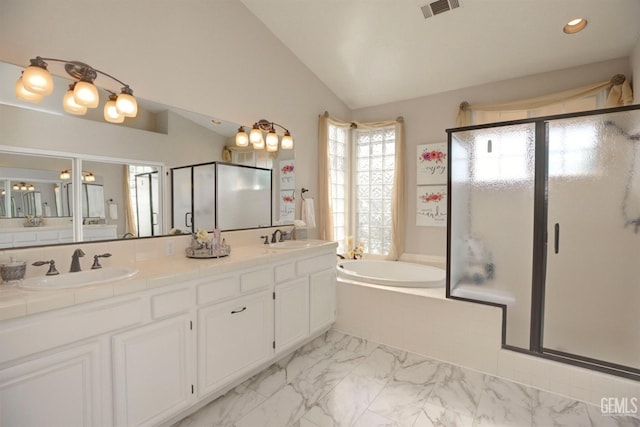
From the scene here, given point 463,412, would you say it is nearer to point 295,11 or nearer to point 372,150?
point 372,150

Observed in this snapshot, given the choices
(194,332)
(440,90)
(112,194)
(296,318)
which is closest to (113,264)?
(112,194)

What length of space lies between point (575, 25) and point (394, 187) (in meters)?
2.14

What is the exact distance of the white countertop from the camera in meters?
1.15

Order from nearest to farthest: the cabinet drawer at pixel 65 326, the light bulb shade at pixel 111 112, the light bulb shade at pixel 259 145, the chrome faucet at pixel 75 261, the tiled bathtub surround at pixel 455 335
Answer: the cabinet drawer at pixel 65 326
the chrome faucet at pixel 75 261
the light bulb shade at pixel 111 112
the tiled bathtub surround at pixel 455 335
the light bulb shade at pixel 259 145

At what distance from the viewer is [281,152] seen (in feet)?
10.3

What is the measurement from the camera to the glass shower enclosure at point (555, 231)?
201cm

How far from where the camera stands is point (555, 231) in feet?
7.18

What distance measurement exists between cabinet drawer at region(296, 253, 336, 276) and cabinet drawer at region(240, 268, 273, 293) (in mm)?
329

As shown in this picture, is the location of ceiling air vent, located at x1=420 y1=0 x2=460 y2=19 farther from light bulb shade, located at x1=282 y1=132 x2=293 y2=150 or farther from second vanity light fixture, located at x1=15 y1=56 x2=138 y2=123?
second vanity light fixture, located at x1=15 y1=56 x2=138 y2=123

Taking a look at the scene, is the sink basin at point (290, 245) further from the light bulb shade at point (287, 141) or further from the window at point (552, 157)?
the window at point (552, 157)

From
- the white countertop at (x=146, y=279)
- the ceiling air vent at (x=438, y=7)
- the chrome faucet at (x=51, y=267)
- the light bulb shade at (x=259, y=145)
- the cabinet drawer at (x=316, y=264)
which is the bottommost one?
the cabinet drawer at (x=316, y=264)

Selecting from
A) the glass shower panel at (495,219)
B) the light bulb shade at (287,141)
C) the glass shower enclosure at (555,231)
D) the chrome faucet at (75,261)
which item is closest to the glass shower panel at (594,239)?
the glass shower enclosure at (555,231)

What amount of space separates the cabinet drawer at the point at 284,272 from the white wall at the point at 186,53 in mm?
1194

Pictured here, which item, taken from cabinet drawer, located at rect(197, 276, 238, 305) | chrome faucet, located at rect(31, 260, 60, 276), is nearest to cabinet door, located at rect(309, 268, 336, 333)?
cabinet drawer, located at rect(197, 276, 238, 305)
